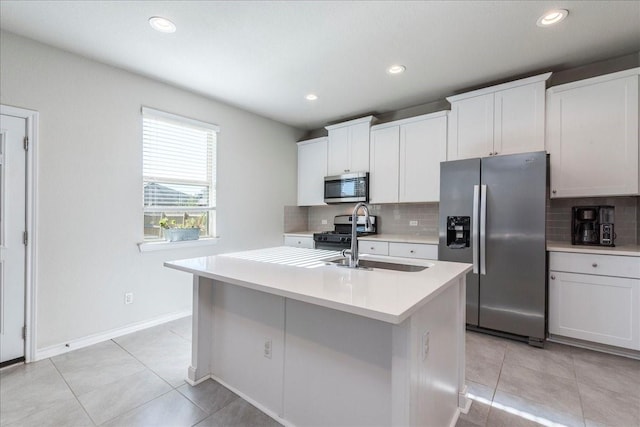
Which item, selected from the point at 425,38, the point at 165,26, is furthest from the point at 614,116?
the point at 165,26

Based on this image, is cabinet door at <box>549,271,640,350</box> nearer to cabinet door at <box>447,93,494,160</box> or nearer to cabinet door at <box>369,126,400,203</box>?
cabinet door at <box>447,93,494,160</box>

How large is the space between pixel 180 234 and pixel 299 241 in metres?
1.77

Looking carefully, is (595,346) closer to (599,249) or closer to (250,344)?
(599,249)

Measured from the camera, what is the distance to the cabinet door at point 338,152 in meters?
4.29

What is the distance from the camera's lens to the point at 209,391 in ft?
6.33

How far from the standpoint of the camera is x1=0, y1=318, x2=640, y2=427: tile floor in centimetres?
168

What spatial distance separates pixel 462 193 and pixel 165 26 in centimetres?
296

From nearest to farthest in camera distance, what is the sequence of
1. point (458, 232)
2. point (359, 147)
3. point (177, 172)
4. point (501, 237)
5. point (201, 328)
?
point (201, 328) < point (501, 237) < point (458, 232) < point (177, 172) < point (359, 147)

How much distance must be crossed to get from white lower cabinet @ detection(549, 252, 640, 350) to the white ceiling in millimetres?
1795

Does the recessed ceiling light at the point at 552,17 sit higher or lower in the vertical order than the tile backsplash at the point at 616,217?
higher

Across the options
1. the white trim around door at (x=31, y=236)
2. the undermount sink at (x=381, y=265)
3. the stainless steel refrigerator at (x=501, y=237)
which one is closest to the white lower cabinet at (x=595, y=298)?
the stainless steel refrigerator at (x=501, y=237)

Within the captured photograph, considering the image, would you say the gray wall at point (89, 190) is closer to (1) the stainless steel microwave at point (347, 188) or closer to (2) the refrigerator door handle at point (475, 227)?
(1) the stainless steel microwave at point (347, 188)

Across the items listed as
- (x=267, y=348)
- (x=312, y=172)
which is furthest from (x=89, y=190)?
(x=312, y=172)

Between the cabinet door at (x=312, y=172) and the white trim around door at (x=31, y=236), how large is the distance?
319 centimetres
